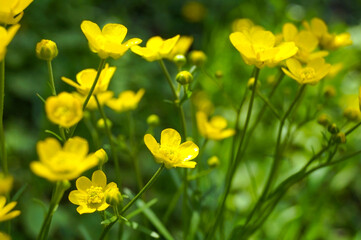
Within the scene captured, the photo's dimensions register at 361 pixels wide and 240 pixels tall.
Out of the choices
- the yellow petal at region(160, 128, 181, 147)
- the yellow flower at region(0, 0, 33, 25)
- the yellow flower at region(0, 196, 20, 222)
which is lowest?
the yellow petal at region(160, 128, 181, 147)

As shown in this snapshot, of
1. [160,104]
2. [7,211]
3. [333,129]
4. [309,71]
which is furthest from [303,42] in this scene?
[160,104]

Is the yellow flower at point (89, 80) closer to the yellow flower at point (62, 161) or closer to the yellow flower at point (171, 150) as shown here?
the yellow flower at point (171, 150)

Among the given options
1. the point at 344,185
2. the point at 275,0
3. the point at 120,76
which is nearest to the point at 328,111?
the point at 344,185

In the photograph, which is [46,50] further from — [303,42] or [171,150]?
[303,42]

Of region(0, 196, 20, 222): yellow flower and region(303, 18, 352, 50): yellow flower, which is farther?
region(303, 18, 352, 50): yellow flower

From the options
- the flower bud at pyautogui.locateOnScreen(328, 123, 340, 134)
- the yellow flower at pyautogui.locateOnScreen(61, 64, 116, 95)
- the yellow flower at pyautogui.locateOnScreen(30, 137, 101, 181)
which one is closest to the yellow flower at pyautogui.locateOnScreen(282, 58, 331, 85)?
the flower bud at pyautogui.locateOnScreen(328, 123, 340, 134)

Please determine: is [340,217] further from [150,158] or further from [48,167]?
[48,167]

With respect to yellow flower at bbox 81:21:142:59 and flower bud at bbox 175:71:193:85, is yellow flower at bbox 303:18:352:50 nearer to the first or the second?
flower bud at bbox 175:71:193:85
